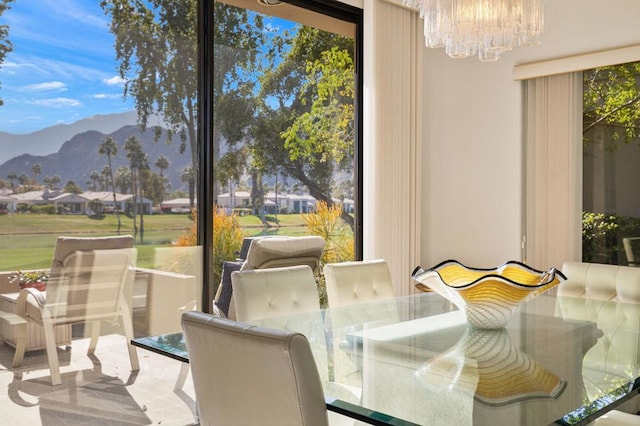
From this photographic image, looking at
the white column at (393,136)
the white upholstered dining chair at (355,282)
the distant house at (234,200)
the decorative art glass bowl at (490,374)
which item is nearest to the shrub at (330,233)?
the white column at (393,136)

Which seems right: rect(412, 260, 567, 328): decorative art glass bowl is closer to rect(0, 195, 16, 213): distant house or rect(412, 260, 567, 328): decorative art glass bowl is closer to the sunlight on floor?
the sunlight on floor

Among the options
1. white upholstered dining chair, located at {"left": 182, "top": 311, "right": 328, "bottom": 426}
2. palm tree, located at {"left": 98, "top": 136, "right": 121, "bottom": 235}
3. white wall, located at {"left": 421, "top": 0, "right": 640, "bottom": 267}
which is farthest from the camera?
white wall, located at {"left": 421, "top": 0, "right": 640, "bottom": 267}

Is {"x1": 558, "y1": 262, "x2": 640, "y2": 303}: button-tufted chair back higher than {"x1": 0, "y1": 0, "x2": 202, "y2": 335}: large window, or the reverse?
{"x1": 0, "y1": 0, "x2": 202, "y2": 335}: large window

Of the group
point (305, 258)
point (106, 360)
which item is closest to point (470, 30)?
point (305, 258)

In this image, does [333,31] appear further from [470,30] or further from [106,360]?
[106,360]

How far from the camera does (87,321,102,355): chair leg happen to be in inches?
123

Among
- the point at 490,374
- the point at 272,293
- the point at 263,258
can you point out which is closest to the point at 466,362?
the point at 490,374

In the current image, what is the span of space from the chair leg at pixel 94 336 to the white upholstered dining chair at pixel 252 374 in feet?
5.57

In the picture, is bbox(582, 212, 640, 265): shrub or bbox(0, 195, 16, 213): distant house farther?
bbox(582, 212, 640, 265): shrub

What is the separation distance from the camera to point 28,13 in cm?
296

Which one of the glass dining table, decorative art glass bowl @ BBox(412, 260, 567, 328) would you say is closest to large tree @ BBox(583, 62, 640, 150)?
the glass dining table

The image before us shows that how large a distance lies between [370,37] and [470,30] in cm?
181

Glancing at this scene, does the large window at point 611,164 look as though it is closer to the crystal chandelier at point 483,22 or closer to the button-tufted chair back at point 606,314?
the button-tufted chair back at point 606,314

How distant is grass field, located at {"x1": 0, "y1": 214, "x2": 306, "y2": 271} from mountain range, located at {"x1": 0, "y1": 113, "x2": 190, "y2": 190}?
0.19 m
